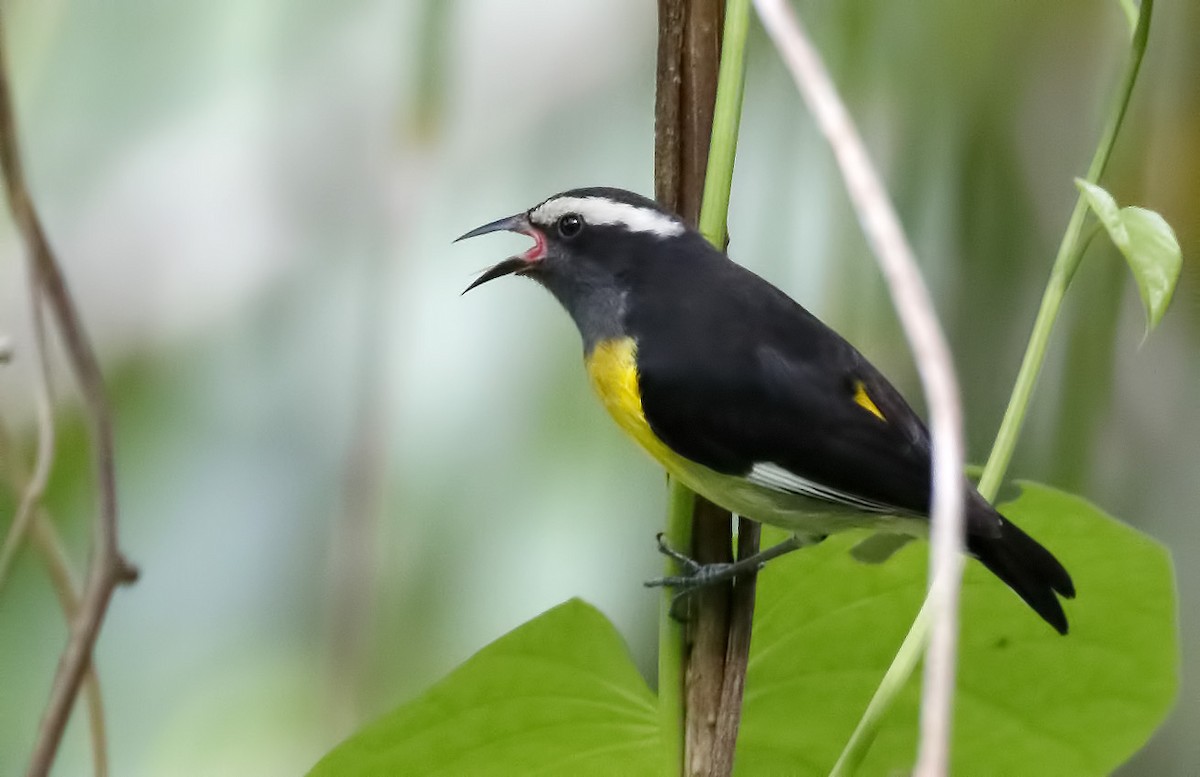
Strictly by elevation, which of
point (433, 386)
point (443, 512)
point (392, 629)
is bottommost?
point (392, 629)

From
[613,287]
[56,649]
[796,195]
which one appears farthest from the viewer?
[796,195]

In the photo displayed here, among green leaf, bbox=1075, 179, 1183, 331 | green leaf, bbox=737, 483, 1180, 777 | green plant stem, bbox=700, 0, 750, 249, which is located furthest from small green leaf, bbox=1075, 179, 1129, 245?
green leaf, bbox=737, 483, 1180, 777

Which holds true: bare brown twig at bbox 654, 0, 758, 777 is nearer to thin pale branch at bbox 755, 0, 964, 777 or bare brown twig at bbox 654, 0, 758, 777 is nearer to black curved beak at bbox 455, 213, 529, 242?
black curved beak at bbox 455, 213, 529, 242

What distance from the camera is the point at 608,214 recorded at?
0.73m

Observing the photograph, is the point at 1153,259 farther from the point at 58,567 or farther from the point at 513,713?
the point at 58,567

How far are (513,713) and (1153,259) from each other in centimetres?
45

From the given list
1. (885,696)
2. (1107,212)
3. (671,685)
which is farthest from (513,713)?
(1107,212)

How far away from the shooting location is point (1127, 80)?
0.64m

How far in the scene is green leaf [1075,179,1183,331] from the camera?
50 cm

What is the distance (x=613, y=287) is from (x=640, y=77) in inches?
15.3

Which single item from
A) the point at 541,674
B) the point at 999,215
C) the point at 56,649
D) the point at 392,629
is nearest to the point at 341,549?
the point at 392,629

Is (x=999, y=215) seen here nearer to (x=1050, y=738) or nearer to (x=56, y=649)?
(x=1050, y=738)

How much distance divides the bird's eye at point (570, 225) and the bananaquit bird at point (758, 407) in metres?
0.01

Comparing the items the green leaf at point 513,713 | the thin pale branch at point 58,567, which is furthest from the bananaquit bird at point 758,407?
the thin pale branch at point 58,567
